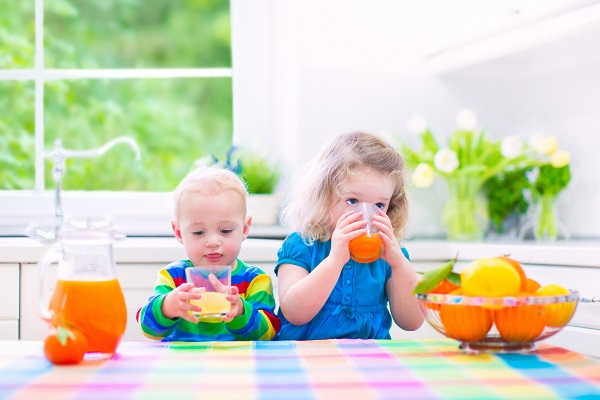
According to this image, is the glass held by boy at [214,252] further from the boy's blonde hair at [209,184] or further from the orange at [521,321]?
the orange at [521,321]

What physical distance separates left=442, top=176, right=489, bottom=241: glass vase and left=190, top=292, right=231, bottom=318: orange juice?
→ 173cm

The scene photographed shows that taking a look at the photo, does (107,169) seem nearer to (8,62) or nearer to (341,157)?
(8,62)

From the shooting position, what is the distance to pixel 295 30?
9.50 ft

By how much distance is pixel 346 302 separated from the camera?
1.72 metres

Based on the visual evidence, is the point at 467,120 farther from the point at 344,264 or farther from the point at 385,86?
the point at 344,264

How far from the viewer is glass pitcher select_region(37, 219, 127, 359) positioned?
3.63 feet

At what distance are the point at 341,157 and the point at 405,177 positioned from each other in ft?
0.66

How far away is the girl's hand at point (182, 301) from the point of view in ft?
4.16

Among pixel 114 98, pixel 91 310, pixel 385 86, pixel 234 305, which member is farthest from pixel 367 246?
pixel 114 98

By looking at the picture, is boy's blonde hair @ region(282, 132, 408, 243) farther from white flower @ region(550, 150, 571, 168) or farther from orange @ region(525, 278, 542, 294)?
white flower @ region(550, 150, 571, 168)

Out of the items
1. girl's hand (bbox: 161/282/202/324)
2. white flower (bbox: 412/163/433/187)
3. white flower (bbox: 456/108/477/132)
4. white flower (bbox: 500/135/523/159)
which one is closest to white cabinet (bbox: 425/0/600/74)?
white flower (bbox: 456/108/477/132)

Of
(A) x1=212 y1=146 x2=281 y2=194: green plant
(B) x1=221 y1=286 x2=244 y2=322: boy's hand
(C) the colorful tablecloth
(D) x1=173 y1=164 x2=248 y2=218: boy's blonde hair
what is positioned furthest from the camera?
(A) x1=212 y1=146 x2=281 y2=194: green plant

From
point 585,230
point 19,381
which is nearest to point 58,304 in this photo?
point 19,381

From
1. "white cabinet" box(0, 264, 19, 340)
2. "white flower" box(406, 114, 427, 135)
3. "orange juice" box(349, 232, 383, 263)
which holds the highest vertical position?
"white flower" box(406, 114, 427, 135)
